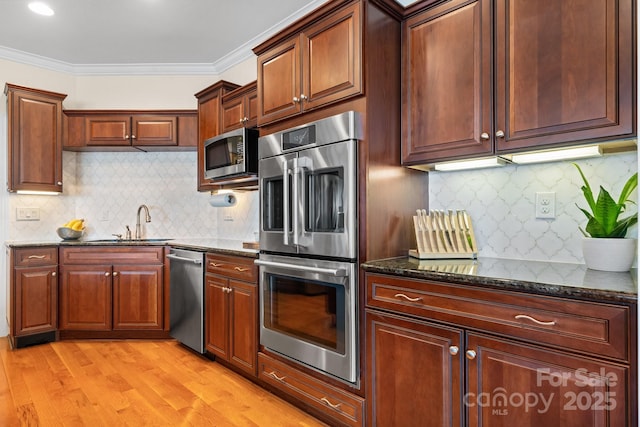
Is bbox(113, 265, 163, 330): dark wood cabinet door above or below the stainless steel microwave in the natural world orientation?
below

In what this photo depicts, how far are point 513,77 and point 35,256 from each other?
3.92 meters

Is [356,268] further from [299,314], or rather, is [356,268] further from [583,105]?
[583,105]

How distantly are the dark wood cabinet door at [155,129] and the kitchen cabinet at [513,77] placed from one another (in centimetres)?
255

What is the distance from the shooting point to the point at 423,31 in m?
2.04

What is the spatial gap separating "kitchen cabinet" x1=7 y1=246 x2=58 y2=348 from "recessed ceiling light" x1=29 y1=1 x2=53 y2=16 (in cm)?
196

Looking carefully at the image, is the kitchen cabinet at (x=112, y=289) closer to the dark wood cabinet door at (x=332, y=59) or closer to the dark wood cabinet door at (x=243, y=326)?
the dark wood cabinet door at (x=243, y=326)

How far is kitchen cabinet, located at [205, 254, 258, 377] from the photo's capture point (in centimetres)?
256

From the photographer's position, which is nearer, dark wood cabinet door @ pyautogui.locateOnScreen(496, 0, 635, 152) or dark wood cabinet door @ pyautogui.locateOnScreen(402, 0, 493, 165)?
dark wood cabinet door @ pyautogui.locateOnScreen(496, 0, 635, 152)

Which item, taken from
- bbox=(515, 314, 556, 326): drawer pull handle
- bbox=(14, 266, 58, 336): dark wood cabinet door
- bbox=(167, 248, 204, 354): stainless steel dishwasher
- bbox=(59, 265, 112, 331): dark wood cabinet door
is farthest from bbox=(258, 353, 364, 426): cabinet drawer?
bbox=(14, 266, 58, 336): dark wood cabinet door

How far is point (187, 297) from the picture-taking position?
3.17 m

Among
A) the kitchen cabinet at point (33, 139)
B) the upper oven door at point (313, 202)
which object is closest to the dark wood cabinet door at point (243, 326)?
the upper oven door at point (313, 202)

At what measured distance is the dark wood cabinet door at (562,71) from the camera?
4.79 ft

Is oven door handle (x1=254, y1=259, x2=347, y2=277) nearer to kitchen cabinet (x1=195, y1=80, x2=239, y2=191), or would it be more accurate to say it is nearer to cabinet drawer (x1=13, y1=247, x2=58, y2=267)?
kitchen cabinet (x1=195, y1=80, x2=239, y2=191)

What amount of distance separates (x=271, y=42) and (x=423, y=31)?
3.14ft
